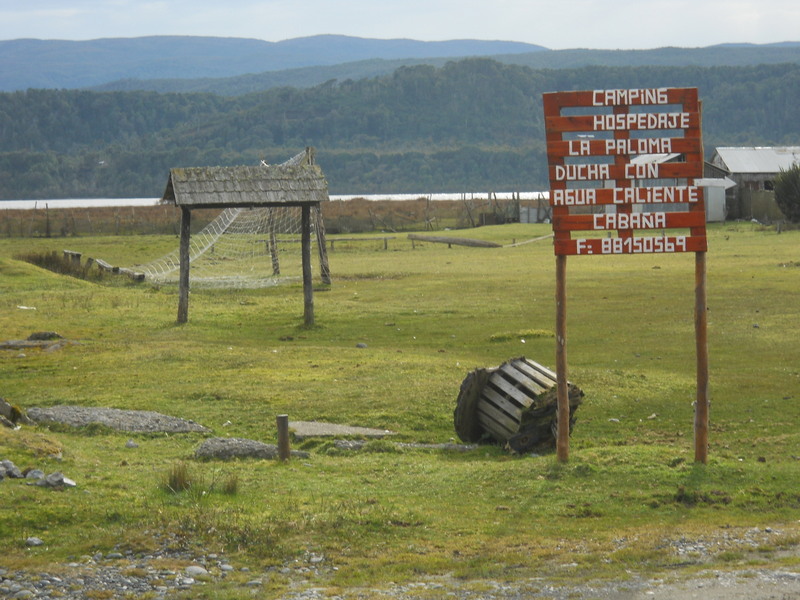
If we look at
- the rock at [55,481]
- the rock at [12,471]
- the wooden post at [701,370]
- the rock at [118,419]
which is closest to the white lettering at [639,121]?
the wooden post at [701,370]

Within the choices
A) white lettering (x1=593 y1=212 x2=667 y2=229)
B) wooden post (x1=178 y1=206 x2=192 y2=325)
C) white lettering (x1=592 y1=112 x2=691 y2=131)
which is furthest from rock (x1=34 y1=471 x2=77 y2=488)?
wooden post (x1=178 y1=206 x2=192 y2=325)

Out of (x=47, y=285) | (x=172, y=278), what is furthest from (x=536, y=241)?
(x=47, y=285)

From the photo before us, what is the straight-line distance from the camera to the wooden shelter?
27000 mm

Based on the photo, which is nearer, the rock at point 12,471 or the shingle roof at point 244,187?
the rock at point 12,471

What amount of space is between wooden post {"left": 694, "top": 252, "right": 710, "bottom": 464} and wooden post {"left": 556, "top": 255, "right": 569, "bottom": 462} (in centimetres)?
139

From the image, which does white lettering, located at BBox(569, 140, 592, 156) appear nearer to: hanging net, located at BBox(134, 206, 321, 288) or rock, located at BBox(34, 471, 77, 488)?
rock, located at BBox(34, 471, 77, 488)

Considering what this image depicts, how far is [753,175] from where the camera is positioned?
80.7m

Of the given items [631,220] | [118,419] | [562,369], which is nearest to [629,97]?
[631,220]

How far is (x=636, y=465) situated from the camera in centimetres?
1196

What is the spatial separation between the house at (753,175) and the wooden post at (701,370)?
6125 cm

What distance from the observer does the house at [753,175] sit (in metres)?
73.0

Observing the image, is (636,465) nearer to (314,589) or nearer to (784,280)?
(314,589)

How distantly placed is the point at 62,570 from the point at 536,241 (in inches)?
2185

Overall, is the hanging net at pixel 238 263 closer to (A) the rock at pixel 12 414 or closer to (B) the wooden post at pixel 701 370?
(A) the rock at pixel 12 414
